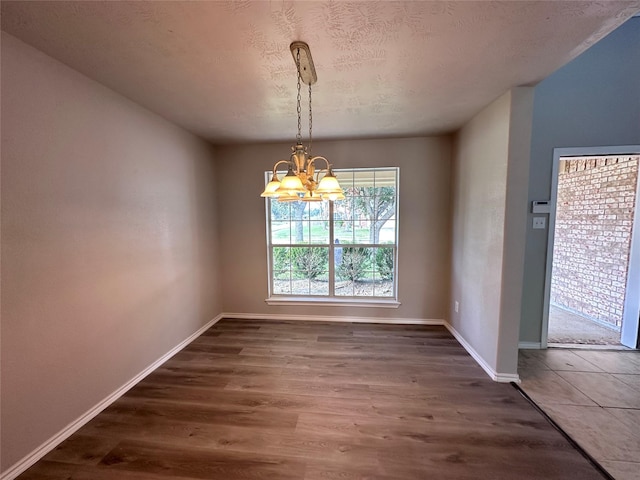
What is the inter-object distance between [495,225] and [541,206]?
839 millimetres

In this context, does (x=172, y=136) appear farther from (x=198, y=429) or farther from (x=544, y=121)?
Result: (x=544, y=121)

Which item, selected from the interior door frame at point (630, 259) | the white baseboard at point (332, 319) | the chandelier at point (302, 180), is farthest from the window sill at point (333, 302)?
the chandelier at point (302, 180)

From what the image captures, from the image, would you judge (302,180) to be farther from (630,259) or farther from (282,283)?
(630,259)

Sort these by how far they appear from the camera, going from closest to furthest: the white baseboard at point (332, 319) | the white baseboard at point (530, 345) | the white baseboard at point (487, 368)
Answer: the white baseboard at point (487, 368) → the white baseboard at point (530, 345) → the white baseboard at point (332, 319)

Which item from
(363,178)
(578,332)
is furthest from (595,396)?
(363,178)

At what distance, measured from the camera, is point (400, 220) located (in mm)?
3352

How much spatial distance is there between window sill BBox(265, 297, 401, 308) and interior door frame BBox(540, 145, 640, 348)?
1.60 meters

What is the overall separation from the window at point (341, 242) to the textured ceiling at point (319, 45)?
128 centimetres

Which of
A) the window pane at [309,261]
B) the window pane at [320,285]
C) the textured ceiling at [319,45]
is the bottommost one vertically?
the window pane at [320,285]

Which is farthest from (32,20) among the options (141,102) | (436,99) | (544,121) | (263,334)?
(544,121)

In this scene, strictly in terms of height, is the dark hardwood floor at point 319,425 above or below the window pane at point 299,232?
below

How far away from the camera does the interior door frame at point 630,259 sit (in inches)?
100.0

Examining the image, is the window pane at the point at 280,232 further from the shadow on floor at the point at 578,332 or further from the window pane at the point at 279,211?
the shadow on floor at the point at 578,332

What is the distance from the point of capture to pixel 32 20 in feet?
4.24
